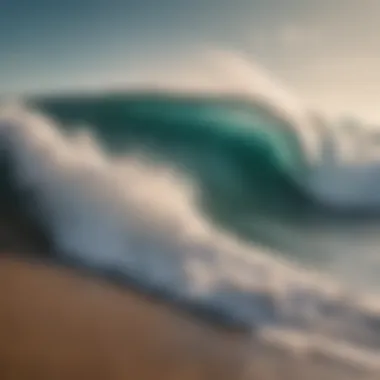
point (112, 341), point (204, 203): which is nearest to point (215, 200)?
point (204, 203)

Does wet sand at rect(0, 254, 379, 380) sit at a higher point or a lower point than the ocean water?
lower

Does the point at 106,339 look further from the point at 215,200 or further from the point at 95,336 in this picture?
the point at 215,200

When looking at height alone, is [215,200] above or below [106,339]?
above

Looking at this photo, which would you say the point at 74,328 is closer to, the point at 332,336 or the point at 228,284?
the point at 228,284

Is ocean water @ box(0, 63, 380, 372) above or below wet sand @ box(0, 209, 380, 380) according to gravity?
above

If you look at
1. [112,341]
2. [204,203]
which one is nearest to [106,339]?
[112,341]

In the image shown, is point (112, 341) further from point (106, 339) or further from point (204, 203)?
point (204, 203)

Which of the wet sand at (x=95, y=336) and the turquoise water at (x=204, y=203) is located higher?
the turquoise water at (x=204, y=203)

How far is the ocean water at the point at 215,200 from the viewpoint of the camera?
1056 mm

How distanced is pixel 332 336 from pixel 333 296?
0.20 feet

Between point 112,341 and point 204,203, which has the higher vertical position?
point 204,203

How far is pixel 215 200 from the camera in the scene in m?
1.09

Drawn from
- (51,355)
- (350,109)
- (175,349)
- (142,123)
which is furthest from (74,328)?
(350,109)

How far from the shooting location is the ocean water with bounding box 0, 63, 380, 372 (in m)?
1.06
